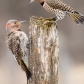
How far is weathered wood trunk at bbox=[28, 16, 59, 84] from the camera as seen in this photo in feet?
5.57

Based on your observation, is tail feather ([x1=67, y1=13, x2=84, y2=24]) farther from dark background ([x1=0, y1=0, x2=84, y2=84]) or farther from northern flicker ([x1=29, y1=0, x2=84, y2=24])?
dark background ([x1=0, y1=0, x2=84, y2=84])

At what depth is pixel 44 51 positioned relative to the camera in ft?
5.59

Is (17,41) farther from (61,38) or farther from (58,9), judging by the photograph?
(61,38)

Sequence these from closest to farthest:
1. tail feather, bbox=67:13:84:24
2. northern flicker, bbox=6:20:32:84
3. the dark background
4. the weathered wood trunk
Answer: the weathered wood trunk → tail feather, bbox=67:13:84:24 → northern flicker, bbox=6:20:32:84 → the dark background

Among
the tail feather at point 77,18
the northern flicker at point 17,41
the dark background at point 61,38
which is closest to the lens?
the tail feather at point 77,18

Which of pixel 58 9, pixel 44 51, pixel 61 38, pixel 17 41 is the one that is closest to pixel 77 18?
pixel 58 9

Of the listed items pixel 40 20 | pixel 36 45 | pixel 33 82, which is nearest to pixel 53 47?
pixel 36 45

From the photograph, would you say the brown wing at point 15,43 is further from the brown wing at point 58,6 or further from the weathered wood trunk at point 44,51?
the brown wing at point 58,6

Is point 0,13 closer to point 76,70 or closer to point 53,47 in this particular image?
point 76,70

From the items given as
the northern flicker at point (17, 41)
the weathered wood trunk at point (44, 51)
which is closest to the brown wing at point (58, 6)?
the weathered wood trunk at point (44, 51)

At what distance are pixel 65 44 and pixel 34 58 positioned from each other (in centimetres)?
359

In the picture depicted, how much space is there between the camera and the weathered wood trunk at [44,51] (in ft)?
5.57

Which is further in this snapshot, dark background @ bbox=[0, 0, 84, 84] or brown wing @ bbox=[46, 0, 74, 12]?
dark background @ bbox=[0, 0, 84, 84]

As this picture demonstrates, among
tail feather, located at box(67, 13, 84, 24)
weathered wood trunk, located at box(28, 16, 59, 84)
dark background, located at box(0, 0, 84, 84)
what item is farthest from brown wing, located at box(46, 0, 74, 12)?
dark background, located at box(0, 0, 84, 84)
